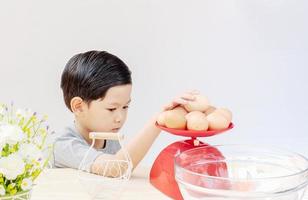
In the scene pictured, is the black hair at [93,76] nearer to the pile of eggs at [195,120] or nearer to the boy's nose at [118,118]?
the boy's nose at [118,118]

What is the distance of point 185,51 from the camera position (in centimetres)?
238

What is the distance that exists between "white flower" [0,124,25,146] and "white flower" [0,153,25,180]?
2cm

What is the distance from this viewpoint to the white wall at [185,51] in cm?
236

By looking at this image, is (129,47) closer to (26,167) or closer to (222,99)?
(222,99)

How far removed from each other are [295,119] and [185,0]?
69 centimetres

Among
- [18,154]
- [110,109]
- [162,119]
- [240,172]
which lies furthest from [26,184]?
[110,109]

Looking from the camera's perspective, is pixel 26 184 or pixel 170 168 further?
pixel 170 168

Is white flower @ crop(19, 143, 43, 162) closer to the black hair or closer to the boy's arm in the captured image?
the boy's arm

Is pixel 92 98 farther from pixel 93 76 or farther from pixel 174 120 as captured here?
pixel 174 120

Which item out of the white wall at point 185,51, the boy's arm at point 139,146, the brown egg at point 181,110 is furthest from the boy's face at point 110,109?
the white wall at point 185,51

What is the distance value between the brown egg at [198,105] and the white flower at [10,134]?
43 cm

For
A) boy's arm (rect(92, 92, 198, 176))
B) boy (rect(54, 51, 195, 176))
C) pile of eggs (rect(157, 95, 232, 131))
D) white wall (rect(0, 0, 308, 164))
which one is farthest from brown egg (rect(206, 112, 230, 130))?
white wall (rect(0, 0, 308, 164))

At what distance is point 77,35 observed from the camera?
7.95ft

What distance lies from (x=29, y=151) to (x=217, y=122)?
400 millimetres
